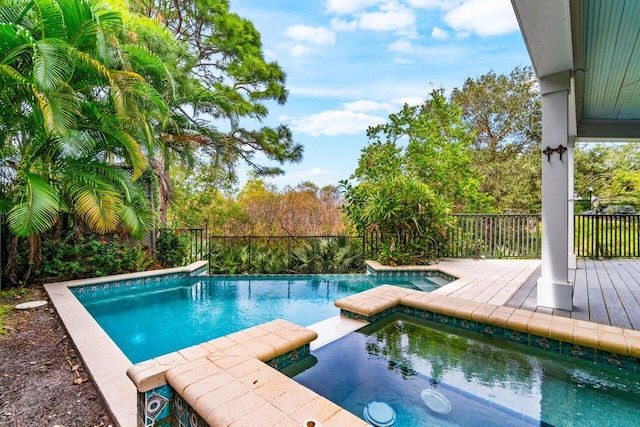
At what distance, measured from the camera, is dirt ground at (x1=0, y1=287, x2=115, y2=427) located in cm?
183

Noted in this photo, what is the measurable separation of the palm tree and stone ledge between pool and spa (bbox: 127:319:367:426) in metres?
3.26

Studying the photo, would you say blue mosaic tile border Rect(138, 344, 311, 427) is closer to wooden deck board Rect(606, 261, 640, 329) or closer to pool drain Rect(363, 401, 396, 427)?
pool drain Rect(363, 401, 396, 427)

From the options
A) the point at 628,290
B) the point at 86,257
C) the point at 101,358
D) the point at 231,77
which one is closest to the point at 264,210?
the point at 231,77

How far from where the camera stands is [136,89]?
4.34 meters

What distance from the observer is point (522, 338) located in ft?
8.79

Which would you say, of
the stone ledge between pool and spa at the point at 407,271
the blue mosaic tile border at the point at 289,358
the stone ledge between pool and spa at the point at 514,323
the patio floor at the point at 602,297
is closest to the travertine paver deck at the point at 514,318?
the stone ledge between pool and spa at the point at 514,323

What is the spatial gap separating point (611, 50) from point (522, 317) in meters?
2.81

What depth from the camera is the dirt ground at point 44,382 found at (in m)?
1.83

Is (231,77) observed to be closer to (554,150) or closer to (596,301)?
(554,150)

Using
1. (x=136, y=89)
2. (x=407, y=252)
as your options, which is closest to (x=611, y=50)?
(x=407, y=252)

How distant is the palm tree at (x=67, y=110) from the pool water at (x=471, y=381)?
12.6ft

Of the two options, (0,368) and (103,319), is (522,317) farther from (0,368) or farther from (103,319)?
(103,319)

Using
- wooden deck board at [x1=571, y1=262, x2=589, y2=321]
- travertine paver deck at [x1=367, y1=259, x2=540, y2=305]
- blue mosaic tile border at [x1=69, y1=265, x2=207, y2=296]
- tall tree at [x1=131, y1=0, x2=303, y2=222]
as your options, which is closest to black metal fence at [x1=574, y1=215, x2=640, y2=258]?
travertine paver deck at [x1=367, y1=259, x2=540, y2=305]

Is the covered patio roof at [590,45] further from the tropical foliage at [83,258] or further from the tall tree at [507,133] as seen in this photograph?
the tall tree at [507,133]
